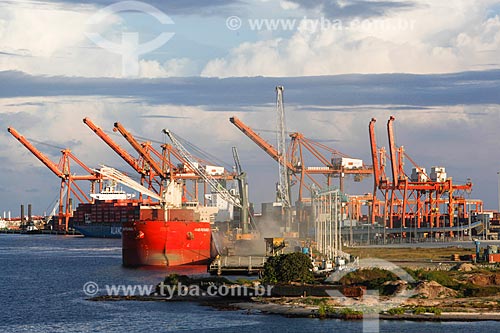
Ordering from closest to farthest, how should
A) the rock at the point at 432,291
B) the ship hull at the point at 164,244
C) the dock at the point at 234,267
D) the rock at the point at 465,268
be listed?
the rock at the point at 432,291 < the rock at the point at 465,268 < the dock at the point at 234,267 < the ship hull at the point at 164,244

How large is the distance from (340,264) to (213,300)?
15.1 meters

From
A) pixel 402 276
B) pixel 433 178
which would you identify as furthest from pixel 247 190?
pixel 402 276

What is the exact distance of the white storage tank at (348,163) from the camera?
183 meters

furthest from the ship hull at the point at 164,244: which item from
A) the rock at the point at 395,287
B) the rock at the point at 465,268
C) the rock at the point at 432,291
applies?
the rock at the point at 432,291

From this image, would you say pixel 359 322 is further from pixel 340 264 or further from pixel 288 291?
pixel 340 264

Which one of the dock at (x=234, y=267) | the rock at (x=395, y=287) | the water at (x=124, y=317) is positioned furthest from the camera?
the dock at (x=234, y=267)

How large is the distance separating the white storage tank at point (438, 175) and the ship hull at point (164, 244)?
74916mm

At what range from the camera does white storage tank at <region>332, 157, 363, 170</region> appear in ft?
600

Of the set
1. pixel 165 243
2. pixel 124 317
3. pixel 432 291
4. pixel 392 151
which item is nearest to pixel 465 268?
pixel 432 291

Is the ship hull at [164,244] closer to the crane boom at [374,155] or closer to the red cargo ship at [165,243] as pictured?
the red cargo ship at [165,243]

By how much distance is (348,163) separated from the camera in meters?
184

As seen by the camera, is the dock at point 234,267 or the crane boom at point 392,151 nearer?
the dock at point 234,267

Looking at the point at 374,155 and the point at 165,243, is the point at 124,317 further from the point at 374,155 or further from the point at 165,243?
the point at 374,155

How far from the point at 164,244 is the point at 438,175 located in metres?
80.1
